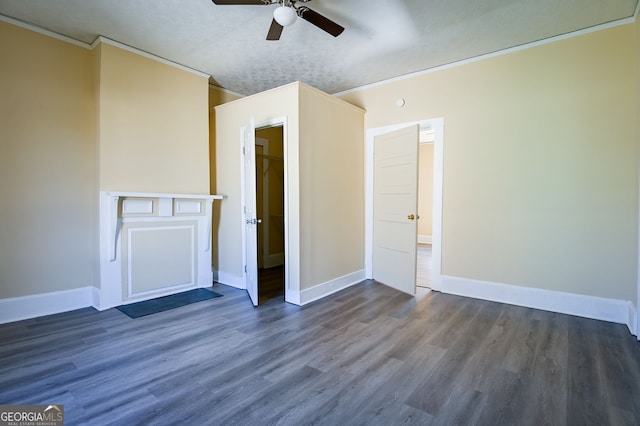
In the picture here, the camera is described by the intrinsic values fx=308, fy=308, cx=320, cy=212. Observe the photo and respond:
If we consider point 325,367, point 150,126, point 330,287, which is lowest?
point 325,367

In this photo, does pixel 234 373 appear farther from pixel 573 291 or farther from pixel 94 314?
pixel 573 291

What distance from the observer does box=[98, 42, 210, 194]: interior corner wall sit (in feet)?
10.6

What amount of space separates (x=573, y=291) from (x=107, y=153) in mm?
4971

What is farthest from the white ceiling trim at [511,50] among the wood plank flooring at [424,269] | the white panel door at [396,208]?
the wood plank flooring at [424,269]

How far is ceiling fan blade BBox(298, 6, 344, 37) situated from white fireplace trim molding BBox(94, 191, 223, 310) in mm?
2355

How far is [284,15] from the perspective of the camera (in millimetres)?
2248

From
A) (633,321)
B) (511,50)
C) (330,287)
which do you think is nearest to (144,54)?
(330,287)

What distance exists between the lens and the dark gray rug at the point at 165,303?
3.15 m

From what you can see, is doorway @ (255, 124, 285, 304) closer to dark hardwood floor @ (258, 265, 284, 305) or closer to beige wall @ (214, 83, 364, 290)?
dark hardwood floor @ (258, 265, 284, 305)

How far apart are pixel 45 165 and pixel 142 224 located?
1.04 meters

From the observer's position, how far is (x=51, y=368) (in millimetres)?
2096

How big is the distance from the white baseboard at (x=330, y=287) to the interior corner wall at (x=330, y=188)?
0.05m

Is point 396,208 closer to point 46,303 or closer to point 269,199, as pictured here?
point 269,199

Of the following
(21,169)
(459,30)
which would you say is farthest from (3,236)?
(459,30)
